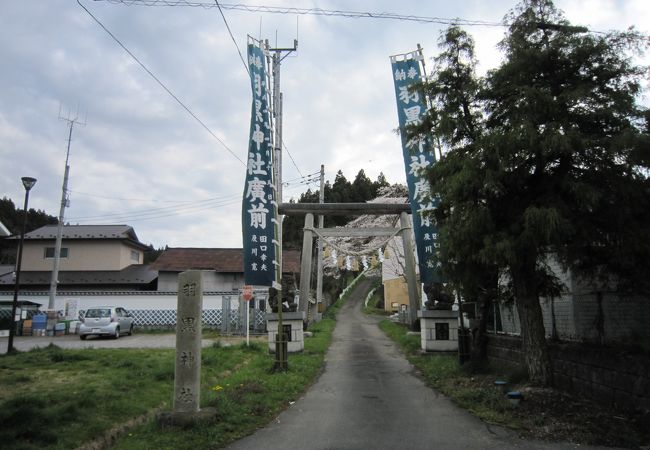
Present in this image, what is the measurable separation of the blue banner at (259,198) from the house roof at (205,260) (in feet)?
55.0

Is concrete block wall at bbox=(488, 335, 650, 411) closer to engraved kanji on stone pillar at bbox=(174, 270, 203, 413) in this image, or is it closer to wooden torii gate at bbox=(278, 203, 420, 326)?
engraved kanji on stone pillar at bbox=(174, 270, 203, 413)

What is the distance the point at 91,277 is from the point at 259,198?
2337 cm

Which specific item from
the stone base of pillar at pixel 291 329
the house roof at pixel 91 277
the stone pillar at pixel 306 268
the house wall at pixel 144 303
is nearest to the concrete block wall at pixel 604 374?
the stone base of pillar at pixel 291 329

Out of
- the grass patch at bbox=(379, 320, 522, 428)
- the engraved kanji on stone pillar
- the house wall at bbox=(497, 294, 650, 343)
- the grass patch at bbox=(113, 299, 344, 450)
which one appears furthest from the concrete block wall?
the engraved kanji on stone pillar

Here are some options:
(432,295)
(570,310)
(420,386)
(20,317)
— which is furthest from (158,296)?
(570,310)

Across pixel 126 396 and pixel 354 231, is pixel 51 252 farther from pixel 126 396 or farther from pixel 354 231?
pixel 126 396

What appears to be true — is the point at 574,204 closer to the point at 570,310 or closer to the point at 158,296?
the point at 570,310

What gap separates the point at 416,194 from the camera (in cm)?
1519

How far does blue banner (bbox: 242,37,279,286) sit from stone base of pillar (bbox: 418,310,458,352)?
4952 mm

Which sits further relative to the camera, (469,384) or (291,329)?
(291,329)

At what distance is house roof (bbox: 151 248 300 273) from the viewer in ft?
106

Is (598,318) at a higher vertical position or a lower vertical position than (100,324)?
higher

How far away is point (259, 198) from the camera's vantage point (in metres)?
15.4

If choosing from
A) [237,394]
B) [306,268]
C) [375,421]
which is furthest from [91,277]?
[375,421]
